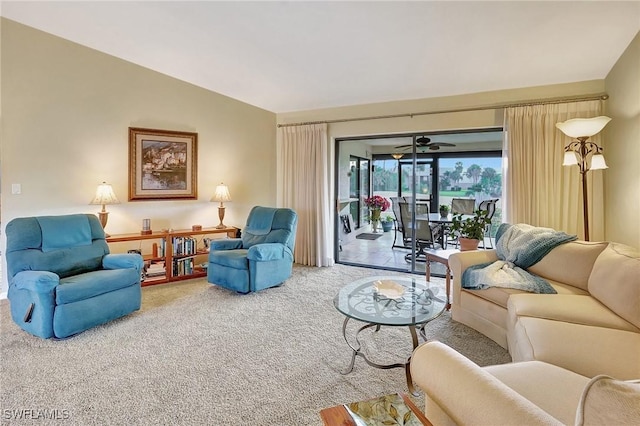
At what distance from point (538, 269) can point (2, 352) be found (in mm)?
4382

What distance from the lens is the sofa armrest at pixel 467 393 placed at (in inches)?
35.7

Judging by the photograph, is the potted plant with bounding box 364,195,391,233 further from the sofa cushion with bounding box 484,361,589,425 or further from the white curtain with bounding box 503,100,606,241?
the sofa cushion with bounding box 484,361,589,425

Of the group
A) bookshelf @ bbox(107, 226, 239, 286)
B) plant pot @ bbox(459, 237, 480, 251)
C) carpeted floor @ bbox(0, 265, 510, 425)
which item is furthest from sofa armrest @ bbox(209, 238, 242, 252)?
plant pot @ bbox(459, 237, 480, 251)

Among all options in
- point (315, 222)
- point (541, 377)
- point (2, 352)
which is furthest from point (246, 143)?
point (541, 377)

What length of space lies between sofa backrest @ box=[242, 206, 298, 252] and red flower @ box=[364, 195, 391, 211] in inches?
94.9

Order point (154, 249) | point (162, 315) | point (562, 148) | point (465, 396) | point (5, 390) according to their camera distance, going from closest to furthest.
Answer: point (465, 396) < point (5, 390) < point (162, 315) < point (562, 148) < point (154, 249)

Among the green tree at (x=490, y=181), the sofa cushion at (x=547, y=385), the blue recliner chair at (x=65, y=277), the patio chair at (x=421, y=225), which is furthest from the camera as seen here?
the patio chair at (x=421, y=225)

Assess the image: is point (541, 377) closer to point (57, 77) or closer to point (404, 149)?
point (404, 149)

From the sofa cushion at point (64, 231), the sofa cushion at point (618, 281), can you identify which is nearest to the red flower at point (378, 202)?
the sofa cushion at point (618, 281)

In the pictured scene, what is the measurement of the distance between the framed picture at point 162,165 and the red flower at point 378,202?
10.7 feet

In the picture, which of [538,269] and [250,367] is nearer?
[250,367]

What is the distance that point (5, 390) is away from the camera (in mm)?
1958

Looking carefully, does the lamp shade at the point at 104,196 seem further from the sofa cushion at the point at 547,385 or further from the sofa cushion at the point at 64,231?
the sofa cushion at the point at 547,385

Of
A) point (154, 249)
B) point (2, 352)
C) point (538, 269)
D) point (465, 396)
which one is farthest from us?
point (154, 249)
